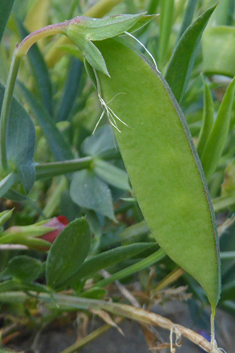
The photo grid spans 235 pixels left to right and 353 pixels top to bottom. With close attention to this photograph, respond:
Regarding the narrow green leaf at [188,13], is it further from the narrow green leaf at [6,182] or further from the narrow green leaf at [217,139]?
the narrow green leaf at [6,182]

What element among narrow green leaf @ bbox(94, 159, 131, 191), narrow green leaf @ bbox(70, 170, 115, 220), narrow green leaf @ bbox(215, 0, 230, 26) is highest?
narrow green leaf @ bbox(215, 0, 230, 26)

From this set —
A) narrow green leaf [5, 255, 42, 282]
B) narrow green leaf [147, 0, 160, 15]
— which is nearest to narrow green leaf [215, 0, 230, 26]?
narrow green leaf [147, 0, 160, 15]

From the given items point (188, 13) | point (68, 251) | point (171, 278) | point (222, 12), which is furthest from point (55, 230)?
point (222, 12)

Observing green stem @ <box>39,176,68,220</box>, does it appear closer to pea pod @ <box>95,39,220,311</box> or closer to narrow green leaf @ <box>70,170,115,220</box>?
narrow green leaf @ <box>70,170,115,220</box>

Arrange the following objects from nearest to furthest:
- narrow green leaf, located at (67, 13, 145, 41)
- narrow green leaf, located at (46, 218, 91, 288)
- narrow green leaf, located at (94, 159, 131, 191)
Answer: narrow green leaf, located at (67, 13, 145, 41), narrow green leaf, located at (46, 218, 91, 288), narrow green leaf, located at (94, 159, 131, 191)

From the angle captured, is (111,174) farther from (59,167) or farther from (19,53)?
(19,53)

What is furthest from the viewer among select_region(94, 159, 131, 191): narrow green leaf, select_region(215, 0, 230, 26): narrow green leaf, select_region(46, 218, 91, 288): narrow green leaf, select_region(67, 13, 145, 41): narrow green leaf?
select_region(215, 0, 230, 26): narrow green leaf

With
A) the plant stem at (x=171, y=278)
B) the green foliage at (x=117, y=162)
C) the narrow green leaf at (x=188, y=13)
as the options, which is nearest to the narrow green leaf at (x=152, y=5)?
the green foliage at (x=117, y=162)
